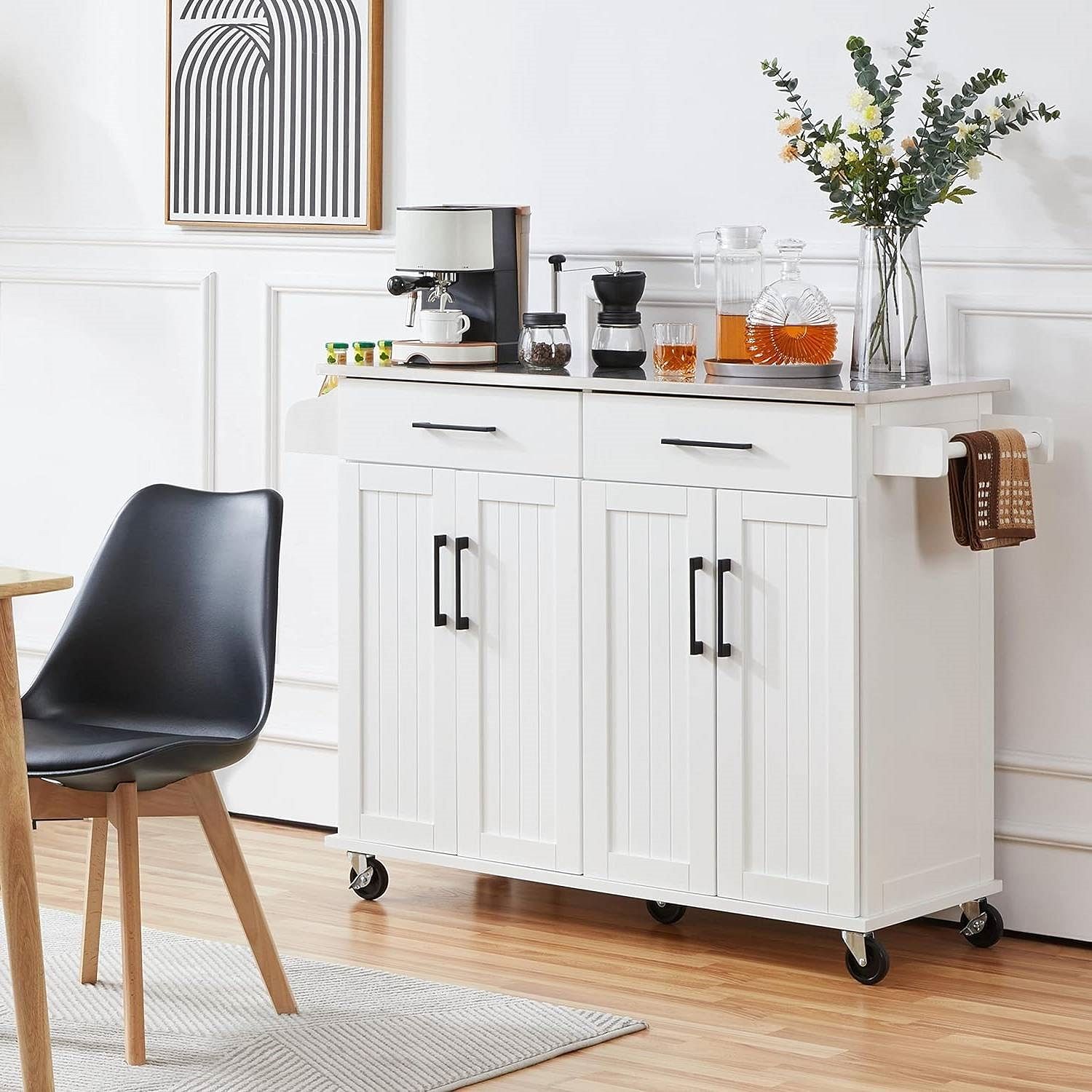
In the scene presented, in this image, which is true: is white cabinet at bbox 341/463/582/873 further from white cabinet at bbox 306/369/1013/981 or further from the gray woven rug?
the gray woven rug

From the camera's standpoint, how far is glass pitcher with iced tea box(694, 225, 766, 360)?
3.55m

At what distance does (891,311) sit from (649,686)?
2.56 ft

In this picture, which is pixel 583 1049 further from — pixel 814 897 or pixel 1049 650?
pixel 1049 650

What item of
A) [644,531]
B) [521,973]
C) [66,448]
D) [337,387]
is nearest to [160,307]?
[66,448]

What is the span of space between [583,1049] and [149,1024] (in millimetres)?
688

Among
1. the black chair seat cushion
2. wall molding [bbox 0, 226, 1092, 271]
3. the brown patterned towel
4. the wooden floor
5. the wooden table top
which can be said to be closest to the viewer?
the wooden table top

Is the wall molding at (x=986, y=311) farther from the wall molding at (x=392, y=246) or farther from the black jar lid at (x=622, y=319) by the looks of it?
the black jar lid at (x=622, y=319)

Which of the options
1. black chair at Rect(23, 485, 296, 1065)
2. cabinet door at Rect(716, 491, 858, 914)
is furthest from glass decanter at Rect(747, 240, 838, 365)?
black chair at Rect(23, 485, 296, 1065)

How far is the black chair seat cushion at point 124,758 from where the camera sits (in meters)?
2.80

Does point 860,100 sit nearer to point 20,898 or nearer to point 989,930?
point 989,930

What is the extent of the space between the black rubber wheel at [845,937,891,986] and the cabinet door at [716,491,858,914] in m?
0.08

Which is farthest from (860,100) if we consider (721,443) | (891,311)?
(721,443)

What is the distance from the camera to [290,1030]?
119 inches

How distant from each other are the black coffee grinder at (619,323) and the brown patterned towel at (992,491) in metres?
0.65
